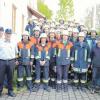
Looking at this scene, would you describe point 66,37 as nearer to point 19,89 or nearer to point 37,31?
point 37,31

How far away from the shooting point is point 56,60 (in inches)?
412

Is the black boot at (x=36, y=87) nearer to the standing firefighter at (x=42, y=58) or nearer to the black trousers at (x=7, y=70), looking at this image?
the standing firefighter at (x=42, y=58)

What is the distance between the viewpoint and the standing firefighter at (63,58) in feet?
34.0

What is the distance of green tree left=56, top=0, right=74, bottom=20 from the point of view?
33.5 m

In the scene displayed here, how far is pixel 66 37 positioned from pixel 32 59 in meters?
1.34

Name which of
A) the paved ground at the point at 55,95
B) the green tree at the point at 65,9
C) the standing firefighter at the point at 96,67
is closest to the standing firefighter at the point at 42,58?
the paved ground at the point at 55,95


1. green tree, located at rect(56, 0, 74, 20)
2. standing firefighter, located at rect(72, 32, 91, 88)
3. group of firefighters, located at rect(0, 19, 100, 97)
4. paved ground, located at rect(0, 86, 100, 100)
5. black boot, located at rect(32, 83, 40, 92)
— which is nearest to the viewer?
paved ground, located at rect(0, 86, 100, 100)

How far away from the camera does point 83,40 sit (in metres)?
10.7

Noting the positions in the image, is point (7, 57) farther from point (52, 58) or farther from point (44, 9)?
point (44, 9)

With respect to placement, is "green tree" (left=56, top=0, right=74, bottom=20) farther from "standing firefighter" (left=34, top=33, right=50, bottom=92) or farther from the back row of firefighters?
"standing firefighter" (left=34, top=33, right=50, bottom=92)

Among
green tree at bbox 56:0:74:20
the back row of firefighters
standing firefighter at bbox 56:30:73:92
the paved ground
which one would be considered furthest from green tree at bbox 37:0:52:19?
the paved ground

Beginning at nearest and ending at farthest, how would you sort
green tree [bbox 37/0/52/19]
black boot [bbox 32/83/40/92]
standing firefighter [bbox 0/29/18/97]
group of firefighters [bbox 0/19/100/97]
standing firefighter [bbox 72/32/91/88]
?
standing firefighter [bbox 0/29/18/97] → black boot [bbox 32/83/40/92] → group of firefighters [bbox 0/19/100/97] → standing firefighter [bbox 72/32/91/88] → green tree [bbox 37/0/52/19]

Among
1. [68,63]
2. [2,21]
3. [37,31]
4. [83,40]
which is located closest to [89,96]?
[68,63]

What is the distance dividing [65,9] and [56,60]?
2432 centimetres
